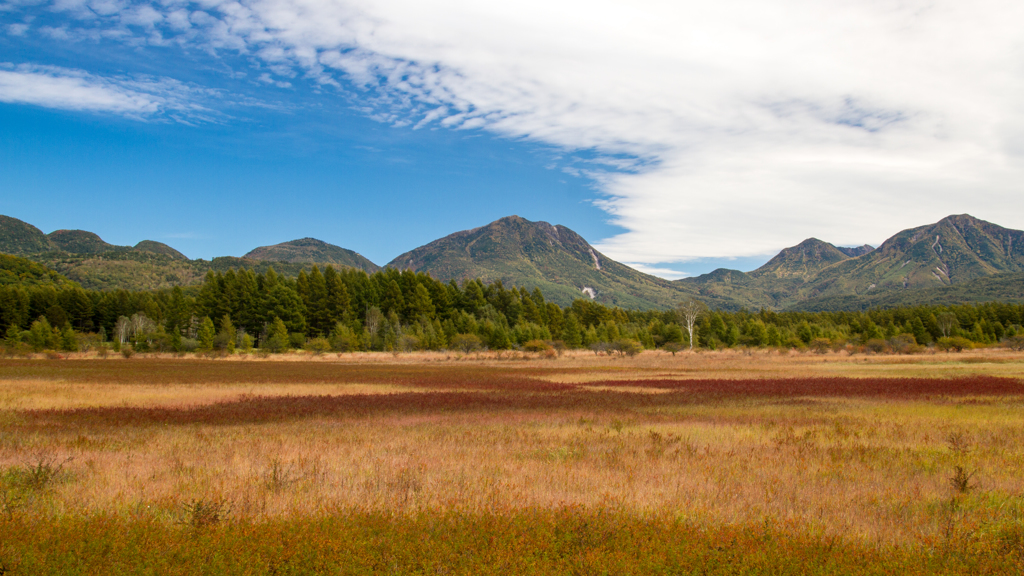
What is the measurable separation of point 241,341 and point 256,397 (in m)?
75.1

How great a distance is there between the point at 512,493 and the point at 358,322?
9709 cm

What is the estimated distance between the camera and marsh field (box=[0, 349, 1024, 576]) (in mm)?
5828

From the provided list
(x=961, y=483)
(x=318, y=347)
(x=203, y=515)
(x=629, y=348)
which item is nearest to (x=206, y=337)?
(x=318, y=347)

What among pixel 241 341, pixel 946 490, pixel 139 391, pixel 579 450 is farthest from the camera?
pixel 241 341

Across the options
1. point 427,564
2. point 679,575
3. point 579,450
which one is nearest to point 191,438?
point 579,450

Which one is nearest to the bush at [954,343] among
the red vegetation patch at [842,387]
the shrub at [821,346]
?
the shrub at [821,346]

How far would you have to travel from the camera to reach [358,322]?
10119cm

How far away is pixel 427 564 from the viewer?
218 inches

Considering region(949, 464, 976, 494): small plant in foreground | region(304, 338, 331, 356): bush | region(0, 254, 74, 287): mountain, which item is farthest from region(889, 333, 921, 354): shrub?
region(0, 254, 74, 287): mountain

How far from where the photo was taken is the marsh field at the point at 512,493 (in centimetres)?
583

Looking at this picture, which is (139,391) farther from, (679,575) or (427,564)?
(679,575)

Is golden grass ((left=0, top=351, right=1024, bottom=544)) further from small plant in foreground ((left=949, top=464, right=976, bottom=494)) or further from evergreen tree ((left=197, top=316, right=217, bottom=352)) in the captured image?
evergreen tree ((left=197, top=316, right=217, bottom=352))

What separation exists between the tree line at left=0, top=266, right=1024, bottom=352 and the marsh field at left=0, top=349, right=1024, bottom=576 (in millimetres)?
71322

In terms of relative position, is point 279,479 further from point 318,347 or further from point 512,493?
point 318,347
